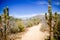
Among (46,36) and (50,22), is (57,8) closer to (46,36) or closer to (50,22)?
(50,22)

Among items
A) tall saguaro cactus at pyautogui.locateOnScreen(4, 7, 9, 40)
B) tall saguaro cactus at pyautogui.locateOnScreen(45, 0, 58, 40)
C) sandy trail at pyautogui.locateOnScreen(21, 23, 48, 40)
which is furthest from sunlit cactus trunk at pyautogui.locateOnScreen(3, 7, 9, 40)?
tall saguaro cactus at pyautogui.locateOnScreen(45, 0, 58, 40)

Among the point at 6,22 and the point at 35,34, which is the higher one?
the point at 6,22

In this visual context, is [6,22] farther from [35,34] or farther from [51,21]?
[51,21]

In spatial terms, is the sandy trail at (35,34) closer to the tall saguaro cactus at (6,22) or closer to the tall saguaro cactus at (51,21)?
the tall saguaro cactus at (51,21)

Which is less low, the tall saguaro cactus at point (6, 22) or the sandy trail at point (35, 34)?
the tall saguaro cactus at point (6, 22)

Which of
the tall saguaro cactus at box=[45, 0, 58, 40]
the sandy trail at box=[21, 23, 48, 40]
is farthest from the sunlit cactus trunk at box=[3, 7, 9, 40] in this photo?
the tall saguaro cactus at box=[45, 0, 58, 40]

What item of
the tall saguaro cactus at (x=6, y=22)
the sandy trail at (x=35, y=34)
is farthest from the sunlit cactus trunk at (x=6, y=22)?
the sandy trail at (x=35, y=34)

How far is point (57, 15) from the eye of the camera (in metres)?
2.41

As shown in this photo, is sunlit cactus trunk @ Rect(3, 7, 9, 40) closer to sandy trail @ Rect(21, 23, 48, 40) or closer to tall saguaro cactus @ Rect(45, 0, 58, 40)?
sandy trail @ Rect(21, 23, 48, 40)

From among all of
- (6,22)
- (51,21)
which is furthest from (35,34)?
(6,22)

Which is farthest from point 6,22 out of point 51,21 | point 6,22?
point 51,21

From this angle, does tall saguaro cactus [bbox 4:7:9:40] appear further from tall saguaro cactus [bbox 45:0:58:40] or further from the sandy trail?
tall saguaro cactus [bbox 45:0:58:40]

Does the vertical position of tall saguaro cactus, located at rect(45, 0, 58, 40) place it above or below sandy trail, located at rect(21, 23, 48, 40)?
above

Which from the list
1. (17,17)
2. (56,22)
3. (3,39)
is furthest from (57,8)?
(3,39)
